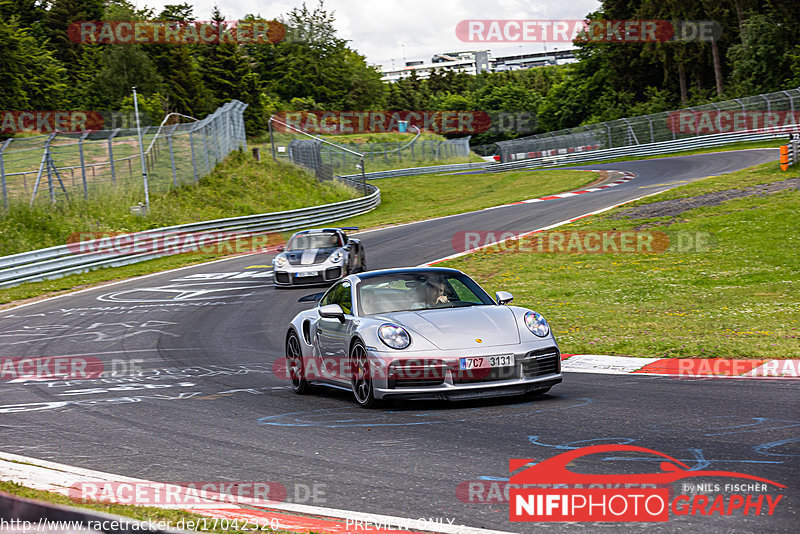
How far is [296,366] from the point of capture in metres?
9.63

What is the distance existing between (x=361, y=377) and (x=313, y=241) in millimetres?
13795

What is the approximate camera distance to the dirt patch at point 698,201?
25.6 metres

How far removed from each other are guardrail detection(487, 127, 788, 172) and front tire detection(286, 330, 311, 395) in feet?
154

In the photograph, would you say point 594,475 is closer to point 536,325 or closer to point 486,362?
point 486,362

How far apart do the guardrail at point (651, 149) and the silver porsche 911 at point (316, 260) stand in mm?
37257

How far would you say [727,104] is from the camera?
182ft

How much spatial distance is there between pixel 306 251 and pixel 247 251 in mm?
10190

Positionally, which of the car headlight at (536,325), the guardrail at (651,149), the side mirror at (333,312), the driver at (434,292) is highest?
the guardrail at (651,149)

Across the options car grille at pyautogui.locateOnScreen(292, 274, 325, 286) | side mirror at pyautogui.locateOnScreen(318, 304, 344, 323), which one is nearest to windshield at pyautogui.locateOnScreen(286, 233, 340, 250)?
car grille at pyautogui.locateOnScreen(292, 274, 325, 286)

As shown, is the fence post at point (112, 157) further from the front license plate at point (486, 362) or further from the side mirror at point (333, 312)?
the front license plate at point (486, 362)

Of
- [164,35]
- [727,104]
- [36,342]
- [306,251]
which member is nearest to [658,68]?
[727,104]

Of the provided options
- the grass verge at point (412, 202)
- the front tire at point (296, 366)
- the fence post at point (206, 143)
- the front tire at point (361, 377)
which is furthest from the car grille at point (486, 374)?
the fence post at point (206, 143)

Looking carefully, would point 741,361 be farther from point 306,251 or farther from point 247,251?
point 247,251

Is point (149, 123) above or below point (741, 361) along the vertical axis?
above
